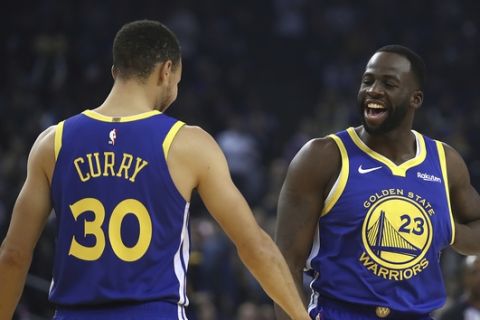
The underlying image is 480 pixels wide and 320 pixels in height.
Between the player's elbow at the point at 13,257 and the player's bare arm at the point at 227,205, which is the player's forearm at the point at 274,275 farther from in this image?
the player's elbow at the point at 13,257

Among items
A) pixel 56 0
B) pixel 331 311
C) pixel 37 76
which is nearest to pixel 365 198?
pixel 331 311

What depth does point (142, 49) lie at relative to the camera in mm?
4461

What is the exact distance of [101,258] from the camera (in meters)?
4.25

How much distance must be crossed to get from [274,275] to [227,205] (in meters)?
0.37

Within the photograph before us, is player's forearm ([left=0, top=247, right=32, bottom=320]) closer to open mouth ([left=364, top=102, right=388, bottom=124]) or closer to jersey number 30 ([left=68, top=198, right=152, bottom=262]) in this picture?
jersey number 30 ([left=68, top=198, right=152, bottom=262])

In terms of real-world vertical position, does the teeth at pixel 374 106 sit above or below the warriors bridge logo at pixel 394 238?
above

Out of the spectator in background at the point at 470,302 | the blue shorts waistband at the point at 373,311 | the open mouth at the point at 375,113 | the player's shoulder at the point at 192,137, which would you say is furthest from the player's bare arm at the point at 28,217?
the spectator in background at the point at 470,302

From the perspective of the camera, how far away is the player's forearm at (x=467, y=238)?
5473mm

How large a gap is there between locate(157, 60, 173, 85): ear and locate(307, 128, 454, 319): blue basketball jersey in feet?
4.09

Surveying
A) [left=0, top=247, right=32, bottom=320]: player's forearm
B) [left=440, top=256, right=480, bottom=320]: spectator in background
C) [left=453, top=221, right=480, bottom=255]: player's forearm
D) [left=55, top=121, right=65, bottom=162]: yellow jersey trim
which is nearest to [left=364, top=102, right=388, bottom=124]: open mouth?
[left=453, top=221, right=480, bottom=255]: player's forearm

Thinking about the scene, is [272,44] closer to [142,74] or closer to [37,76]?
[37,76]

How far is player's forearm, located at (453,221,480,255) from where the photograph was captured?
547 cm

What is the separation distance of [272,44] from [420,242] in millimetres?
16017

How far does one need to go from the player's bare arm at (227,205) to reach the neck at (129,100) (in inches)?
8.7
